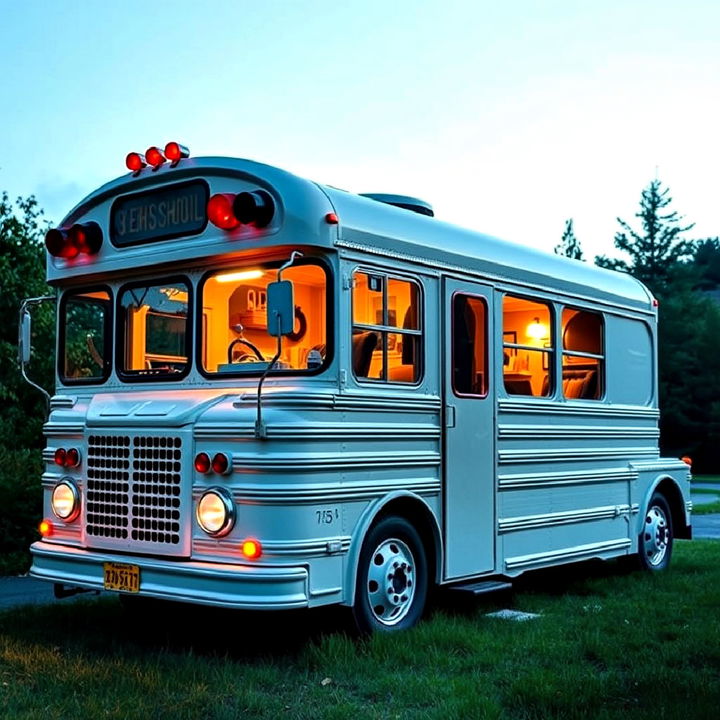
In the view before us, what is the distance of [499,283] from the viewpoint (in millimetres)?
8328

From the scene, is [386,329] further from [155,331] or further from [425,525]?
[155,331]

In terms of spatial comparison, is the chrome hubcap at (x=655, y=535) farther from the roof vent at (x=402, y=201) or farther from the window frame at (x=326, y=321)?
the window frame at (x=326, y=321)

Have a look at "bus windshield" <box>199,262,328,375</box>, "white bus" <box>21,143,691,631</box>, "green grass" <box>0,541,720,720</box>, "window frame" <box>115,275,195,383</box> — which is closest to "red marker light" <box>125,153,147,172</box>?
"white bus" <box>21,143,691,631</box>

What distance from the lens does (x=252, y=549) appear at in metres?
6.21

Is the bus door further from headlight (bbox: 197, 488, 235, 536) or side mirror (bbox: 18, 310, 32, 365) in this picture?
side mirror (bbox: 18, 310, 32, 365)

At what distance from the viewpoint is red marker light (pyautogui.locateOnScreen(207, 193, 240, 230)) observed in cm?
677

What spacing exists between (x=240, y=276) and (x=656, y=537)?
5650 millimetres

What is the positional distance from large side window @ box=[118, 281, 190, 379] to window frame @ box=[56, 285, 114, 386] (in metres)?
0.11

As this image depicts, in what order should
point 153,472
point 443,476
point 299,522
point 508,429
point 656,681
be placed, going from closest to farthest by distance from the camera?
point 656,681 → point 299,522 → point 153,472 → point 443,476 → point 508,429

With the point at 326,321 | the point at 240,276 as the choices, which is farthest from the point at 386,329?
the point at 240,276

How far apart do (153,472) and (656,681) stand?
3.18 metres

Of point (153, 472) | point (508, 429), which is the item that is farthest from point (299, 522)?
point (508, 429)

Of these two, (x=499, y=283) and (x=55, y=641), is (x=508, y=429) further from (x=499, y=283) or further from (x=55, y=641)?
(x=55, y=641)

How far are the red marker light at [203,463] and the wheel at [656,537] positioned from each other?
5308 millimetres
